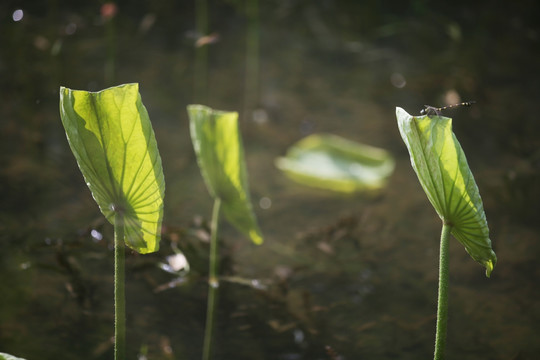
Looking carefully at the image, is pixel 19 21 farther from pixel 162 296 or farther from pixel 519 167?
pixel 519 167

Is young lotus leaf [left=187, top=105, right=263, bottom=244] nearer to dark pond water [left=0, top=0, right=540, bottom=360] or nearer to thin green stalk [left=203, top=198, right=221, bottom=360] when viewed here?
thin green stalk [left=203, top=198, right=221, bottom=360]

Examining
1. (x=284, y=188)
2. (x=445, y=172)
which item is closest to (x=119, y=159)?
(x=445, y=172)

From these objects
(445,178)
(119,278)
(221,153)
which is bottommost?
(119,278)

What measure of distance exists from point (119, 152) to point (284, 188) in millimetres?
1018

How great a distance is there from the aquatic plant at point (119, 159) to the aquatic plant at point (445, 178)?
1.14ft

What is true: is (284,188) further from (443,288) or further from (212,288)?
(443,288)

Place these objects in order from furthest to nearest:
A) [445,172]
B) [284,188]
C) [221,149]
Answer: [284,188]
[221,149]
[445,172]

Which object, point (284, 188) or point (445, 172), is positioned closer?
point (445, 172)

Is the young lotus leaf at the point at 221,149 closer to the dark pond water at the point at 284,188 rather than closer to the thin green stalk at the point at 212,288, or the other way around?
the thin green stalk at the point at 212,288

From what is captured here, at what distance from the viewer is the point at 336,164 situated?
1854 mm

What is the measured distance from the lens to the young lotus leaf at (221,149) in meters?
1.04

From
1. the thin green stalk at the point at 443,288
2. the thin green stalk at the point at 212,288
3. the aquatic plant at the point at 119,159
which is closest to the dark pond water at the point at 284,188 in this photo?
the thin green stalk at the point at 212,288

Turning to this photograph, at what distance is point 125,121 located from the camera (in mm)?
778

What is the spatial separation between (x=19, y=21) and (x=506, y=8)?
1.95 metres
